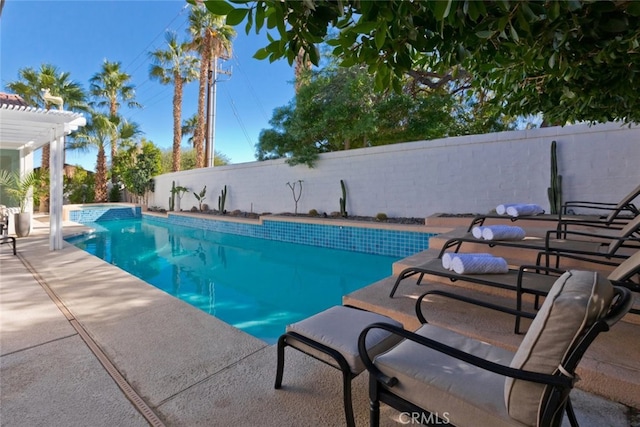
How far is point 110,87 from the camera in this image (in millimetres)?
17688

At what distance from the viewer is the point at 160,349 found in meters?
2.58

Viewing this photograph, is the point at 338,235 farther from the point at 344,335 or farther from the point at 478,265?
the point at 344,335

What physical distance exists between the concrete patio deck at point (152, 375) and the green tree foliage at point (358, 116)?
681 centimetres

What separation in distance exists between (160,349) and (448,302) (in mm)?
2574

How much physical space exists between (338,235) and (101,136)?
16624 millimetres

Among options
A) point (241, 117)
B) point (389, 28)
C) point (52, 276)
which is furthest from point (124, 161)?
point (389, 28)

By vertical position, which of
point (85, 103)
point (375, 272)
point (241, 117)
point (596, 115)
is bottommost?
point (375, 272)

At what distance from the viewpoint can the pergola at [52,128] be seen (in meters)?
6.19

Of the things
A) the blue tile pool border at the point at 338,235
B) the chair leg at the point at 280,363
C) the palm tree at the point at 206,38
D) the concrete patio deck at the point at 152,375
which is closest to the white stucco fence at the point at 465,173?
the blue tile pool border at the point at 338,235

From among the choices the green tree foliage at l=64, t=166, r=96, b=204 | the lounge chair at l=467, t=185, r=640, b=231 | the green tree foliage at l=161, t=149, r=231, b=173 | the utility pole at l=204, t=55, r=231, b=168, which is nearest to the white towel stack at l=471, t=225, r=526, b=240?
the lounge chair at l=467, t=185, r=640, b=231

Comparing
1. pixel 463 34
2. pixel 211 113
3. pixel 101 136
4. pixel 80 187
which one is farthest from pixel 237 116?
pixel 463 34

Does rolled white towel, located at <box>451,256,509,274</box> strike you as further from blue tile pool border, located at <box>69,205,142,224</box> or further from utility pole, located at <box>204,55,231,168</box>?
blue tile pool border, located at <box>69,205,142,224</box>

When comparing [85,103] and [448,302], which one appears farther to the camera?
[85,103]

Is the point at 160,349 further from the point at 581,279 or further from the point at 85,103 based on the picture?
the point at 85,103
